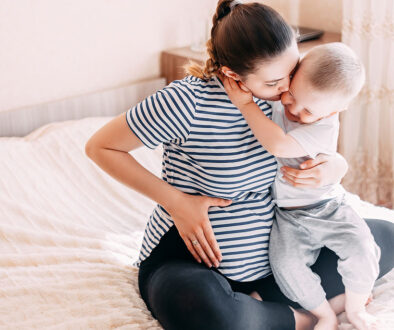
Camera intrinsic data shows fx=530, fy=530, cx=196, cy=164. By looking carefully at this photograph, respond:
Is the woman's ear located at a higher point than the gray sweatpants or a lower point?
higher

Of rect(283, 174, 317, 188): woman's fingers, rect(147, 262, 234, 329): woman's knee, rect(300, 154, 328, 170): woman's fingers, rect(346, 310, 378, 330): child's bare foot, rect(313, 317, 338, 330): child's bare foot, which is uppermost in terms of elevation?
rect(300, 154, 328, 170): woman's fingers

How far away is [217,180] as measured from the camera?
1.18m

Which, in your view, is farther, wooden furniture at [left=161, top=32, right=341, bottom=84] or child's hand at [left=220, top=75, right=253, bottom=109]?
wooden furniture at [left=161, top=32, right=341, bottom=84]

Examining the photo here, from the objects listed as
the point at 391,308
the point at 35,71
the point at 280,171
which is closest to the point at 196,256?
the point at 280,171

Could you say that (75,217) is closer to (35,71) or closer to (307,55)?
(35,71)

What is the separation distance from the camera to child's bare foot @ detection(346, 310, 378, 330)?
119cm

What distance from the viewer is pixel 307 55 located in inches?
45.9

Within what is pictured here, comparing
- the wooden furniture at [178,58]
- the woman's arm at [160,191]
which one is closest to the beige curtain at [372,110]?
the wooden furniture at [178,58]

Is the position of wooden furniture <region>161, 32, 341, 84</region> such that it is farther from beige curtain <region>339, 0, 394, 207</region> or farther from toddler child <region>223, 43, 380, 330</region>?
toddler child <region>223, 43, 380, 330</region>

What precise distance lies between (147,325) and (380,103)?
5.32ft

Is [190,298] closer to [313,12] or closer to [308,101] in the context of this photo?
[308,101]

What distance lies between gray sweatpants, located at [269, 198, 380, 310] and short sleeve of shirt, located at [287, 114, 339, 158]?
16 cm

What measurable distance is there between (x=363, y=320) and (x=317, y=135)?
433 millimetres

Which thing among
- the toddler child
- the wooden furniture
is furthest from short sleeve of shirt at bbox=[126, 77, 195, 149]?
the wooden furniture
